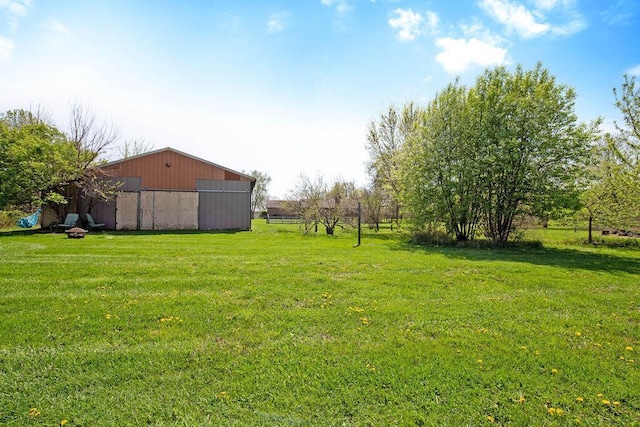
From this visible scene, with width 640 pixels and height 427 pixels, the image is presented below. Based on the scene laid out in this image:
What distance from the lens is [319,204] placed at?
65.6 feet

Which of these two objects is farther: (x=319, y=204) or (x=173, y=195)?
(x=319, y=204)

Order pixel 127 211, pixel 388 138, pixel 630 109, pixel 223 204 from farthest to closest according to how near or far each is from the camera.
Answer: pixel 388 138
pixel 223 204
pixel 127 211
pixel 630 109

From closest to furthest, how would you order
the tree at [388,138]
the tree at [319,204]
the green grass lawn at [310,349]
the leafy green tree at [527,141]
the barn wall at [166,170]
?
the green grass lawn at [310,349] < the leafy green tree at [527,141] < the barn wall at [166,170] < the tree at [319,204] < the tree at [388,138]

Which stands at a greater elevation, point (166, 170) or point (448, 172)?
point (166, 170)

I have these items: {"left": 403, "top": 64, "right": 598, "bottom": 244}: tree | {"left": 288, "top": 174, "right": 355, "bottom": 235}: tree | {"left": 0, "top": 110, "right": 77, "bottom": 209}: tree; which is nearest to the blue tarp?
{"left": 0, "top": 110, "right": 77, "bottom": 209}: tree

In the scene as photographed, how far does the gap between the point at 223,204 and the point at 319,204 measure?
576cm

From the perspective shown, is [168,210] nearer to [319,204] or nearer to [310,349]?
[319,204]

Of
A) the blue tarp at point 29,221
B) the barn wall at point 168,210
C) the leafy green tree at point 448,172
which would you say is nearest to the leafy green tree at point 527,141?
the leafy green tree at point 448,172

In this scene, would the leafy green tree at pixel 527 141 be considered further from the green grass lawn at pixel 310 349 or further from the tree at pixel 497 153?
the green grass lawn at pixel 310 349

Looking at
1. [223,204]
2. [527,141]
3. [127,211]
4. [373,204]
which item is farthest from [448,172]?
[127,211]

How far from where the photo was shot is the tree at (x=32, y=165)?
14961 millimetres

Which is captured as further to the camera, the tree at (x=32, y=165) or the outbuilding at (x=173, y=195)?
the outbuilding at (x=173, y=195)

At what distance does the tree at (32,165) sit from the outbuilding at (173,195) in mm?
2080

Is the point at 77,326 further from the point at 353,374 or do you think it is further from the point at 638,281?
the point at 638,281
